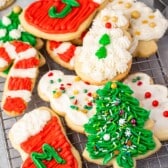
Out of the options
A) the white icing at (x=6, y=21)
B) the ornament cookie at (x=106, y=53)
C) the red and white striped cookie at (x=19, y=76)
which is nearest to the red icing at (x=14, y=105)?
the red and white striped cookie at (x=19, y=76)

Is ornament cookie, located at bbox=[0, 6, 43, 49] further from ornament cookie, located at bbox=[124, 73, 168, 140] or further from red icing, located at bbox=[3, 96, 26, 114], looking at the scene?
ornament cookie, located at bbox=[124, 73, 168, 140]

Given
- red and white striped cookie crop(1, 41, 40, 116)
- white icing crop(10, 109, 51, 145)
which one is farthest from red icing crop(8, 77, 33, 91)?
white icing crop(10, 109, 51, 145)

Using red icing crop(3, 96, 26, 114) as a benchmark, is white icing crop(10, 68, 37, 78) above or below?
above

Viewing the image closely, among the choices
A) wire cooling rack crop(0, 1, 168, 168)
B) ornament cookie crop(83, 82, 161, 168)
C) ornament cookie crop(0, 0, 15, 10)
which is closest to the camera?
ornament cookie crop(83, 82, 161, 168)

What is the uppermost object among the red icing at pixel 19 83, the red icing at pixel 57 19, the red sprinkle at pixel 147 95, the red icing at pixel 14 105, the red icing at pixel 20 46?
the red icing at pixel 57 19

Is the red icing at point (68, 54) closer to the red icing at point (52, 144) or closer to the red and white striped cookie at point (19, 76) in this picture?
the red and white striped cookie at point (19, 76)

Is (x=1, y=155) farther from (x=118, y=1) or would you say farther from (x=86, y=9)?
(x=118, y=1)

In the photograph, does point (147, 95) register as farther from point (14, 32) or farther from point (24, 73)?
point (14, 32)

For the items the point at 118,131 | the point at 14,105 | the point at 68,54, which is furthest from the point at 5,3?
the point at 118,131
